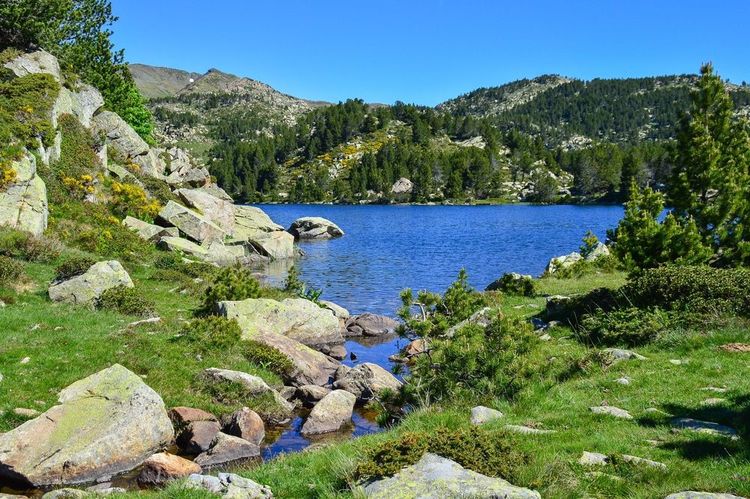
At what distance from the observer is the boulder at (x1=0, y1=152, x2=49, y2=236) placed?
3334 cm

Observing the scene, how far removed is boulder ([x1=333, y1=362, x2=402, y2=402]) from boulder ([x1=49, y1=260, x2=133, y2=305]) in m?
12.1

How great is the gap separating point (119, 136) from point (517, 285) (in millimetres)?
48576

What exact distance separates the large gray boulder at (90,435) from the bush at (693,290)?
17.5 meters

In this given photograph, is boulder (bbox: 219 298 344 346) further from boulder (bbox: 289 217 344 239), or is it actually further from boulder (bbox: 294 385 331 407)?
boulder (bbox: 289 217 344 239)

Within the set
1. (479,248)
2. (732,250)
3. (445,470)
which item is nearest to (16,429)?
(445,470)

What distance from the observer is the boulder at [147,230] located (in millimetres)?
45772

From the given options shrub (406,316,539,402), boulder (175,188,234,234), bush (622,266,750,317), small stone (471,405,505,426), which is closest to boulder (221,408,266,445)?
shrub (406,316,539,402)

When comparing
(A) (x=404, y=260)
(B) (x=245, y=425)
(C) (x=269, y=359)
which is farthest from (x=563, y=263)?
(B) (x=245, y=425)

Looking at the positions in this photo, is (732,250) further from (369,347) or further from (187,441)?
(187,441)

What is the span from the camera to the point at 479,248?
7181cm

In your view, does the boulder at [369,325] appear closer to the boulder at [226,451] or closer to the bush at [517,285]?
the bush at [517,285]

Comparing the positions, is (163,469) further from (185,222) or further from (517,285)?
(185,222)

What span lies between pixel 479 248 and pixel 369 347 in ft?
144

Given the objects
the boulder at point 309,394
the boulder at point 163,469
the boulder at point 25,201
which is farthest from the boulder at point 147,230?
the boulder at point 163,469
